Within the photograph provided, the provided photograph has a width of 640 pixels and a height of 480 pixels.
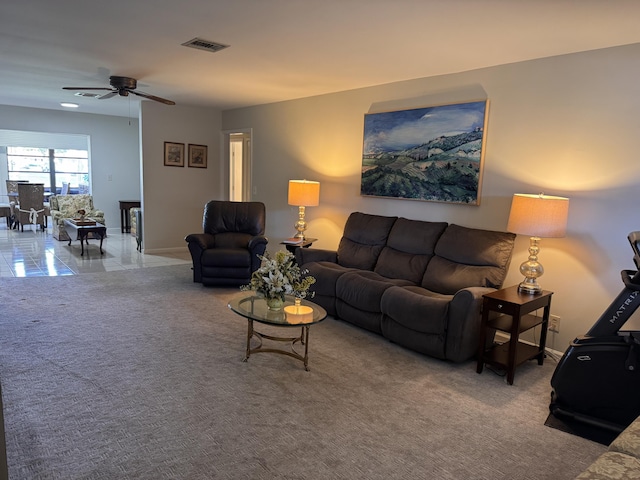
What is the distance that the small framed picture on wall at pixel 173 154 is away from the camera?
6879 mm

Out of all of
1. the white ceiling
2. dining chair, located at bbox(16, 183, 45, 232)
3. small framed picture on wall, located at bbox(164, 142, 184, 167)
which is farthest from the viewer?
dining chair, located at bbox(16, 183, 45, 232)

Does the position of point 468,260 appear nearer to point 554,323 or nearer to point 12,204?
point 554,323

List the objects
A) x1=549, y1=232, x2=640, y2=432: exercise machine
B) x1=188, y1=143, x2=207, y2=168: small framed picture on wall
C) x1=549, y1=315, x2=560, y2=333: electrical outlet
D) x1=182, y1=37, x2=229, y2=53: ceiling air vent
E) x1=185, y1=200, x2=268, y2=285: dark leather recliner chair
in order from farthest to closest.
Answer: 1. x1=188, y1=143, x2=207, y2=168: small framed picture on wall
2. x1=185, y1=200, x2=268, y2=285: dark leather recliner chair
3. x1=549, y1=315, x2=560, y2=333: electrical outlet
4. x1=182, y1=37, x2=229, y2=53: ceiling air vent
5. x1=549, y1=232, x2=640, y2=432: exercise machine

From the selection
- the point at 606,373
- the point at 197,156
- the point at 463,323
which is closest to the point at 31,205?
the point at 197,156

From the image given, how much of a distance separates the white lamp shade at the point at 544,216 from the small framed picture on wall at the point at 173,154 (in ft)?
18.2

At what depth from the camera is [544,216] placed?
300 cm

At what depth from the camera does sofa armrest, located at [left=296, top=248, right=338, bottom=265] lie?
4.54 m

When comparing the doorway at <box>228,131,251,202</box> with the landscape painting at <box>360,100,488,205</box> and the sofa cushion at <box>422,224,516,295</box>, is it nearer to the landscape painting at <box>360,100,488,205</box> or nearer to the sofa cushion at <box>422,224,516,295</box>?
the landscape painting at <box>360,100,488,205</box>

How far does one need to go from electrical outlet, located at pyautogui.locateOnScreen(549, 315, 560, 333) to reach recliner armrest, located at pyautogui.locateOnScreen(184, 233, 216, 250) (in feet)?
11.8

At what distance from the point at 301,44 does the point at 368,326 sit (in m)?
2.35

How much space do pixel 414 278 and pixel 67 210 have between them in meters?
6.80

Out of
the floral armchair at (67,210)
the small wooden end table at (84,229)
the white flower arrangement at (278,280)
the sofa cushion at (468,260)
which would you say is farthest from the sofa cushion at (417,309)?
the floral armchair at (67,210)

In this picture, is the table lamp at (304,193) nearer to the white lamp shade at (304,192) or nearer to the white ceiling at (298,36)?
the white lamp shade at (304,192)

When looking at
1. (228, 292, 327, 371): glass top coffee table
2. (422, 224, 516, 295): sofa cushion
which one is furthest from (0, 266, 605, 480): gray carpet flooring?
(422, 224, 516, 295): sofa cushion
